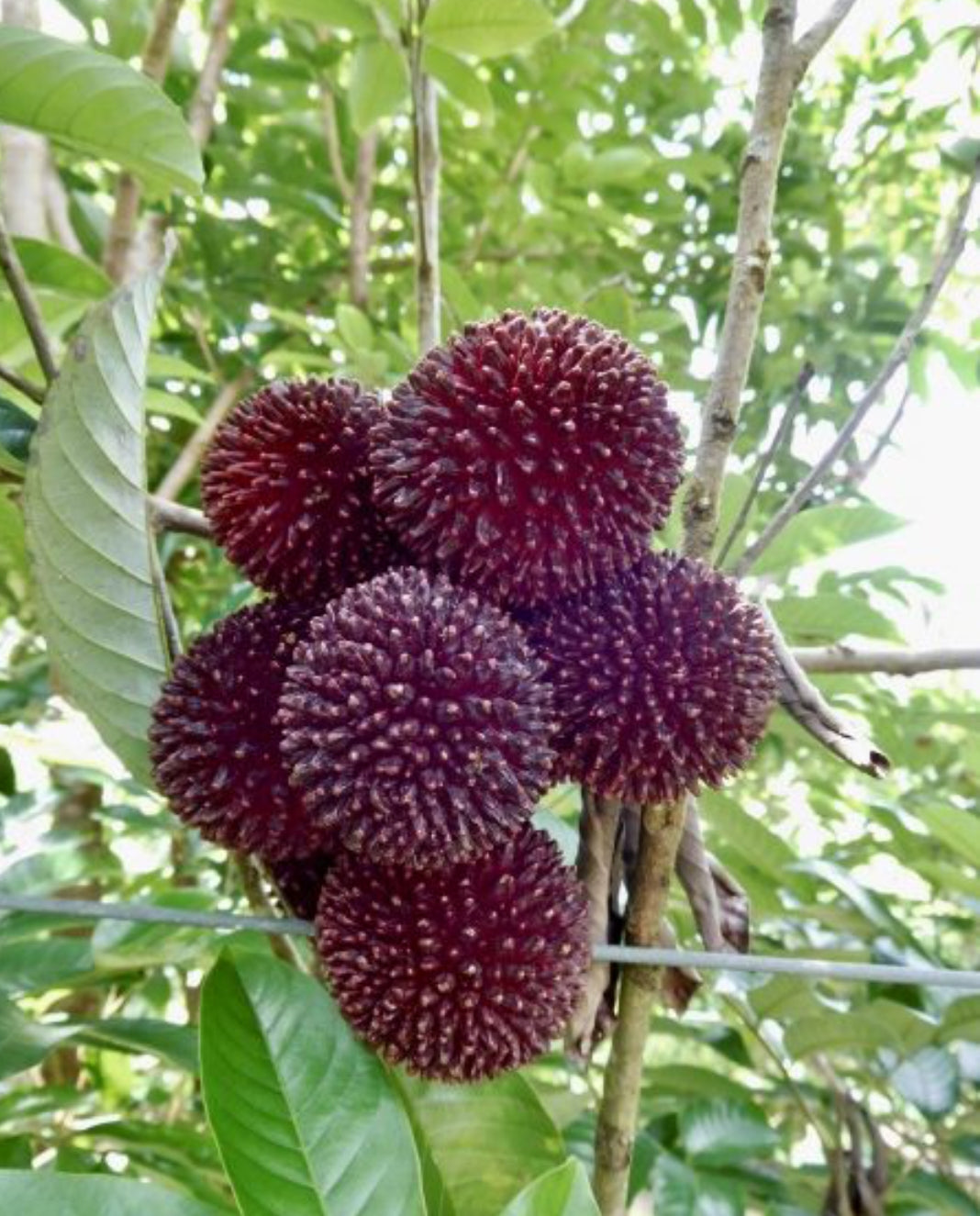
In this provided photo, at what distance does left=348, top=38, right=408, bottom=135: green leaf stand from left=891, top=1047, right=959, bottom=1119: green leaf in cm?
104

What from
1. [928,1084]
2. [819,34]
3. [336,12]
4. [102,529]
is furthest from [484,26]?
[928,1084]

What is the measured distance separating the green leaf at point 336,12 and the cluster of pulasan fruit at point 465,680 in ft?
1.67

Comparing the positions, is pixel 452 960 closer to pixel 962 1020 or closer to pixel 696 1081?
pixel 962 1020

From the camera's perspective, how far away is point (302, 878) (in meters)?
0.75

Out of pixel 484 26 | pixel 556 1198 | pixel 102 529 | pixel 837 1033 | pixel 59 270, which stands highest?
pixel 484 26

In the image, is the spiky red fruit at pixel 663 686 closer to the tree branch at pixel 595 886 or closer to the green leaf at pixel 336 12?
the tree branch at pixel 595 886

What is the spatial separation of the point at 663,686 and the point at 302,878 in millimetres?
260

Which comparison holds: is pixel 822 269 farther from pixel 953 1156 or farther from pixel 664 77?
pixel 953 1156

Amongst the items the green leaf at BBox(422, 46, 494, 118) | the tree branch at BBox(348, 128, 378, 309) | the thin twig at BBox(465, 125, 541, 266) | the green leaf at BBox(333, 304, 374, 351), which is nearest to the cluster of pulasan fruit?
the green leaf at BBox(422, 46, 494, 118)

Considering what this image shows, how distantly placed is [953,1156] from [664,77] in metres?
1.96

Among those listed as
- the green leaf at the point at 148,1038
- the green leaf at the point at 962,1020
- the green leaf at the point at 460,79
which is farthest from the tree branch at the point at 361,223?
the green leaf at the point at 962,1020

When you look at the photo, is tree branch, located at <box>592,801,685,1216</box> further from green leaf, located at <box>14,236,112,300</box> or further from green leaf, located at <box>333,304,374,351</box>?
green leaf, located at <box>333,304,374,351</box>

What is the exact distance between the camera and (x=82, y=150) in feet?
2.77

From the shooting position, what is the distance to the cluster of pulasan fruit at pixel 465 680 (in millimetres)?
632
